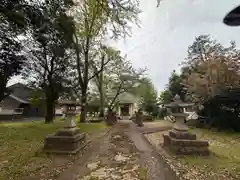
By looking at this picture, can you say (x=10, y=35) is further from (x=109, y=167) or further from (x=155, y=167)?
(x=155, y=167)

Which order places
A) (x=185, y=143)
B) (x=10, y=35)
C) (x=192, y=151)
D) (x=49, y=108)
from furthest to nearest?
(x=49, y=108)
(x=10, y=35)
(x=185, y=143)
(x=192, y=151)

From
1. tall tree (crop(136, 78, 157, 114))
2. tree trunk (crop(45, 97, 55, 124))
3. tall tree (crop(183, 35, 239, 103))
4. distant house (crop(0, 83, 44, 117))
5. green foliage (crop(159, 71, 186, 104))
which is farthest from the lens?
distant house (crop(0, 83, 44, 117))

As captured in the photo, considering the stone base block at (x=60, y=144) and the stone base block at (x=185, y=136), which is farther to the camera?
the stone base block at (x=185, y=136)

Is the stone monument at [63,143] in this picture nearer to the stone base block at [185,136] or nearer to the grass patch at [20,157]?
the grass patch at [20,157]

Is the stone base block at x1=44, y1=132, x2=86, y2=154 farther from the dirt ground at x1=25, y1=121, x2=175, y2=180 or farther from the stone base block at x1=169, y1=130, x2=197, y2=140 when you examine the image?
the stone base block at x1=169, y1=130, x2=197, y2=140

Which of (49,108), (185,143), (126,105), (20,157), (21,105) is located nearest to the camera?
(20,157)

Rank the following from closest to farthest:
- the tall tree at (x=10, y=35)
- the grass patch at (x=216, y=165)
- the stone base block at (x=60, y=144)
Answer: the grass patch at (x=216, y=165) → the tall tree at (x=10, y=35) → the stone base block at (x=60, y=144)

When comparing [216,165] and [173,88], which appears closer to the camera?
[216,165]

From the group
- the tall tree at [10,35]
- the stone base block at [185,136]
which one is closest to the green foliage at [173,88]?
the stone base block at [185,136]

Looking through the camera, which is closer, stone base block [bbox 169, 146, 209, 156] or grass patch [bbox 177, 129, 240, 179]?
grass patch [bbox 177, 129, 240, 179]

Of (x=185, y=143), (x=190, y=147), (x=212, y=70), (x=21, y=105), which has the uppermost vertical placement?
(x=212, y=70)

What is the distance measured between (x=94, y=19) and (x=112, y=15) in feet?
39.7

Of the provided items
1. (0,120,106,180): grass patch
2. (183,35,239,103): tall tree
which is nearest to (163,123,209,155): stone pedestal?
(0,120,106,180): grass patch

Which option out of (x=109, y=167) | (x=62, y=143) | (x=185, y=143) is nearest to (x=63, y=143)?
(x=62, y=143)
